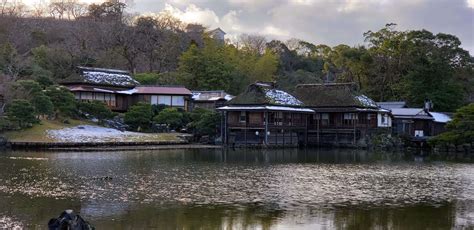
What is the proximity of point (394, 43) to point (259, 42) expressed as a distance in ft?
125

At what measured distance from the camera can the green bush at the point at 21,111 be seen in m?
44.1

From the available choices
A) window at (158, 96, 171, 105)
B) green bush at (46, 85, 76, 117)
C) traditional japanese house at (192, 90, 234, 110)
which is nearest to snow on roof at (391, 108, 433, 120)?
traditional japanese house at (192, 90, 234, 110)

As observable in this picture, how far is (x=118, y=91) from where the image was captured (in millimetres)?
62031

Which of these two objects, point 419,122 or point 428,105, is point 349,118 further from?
point 428,105

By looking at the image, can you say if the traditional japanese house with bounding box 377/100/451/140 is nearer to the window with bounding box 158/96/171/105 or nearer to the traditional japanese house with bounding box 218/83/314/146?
the traditional japanese house with bounding box 218/83/314/146

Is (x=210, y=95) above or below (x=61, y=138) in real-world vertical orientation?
above

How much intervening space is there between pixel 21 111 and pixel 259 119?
2283cm

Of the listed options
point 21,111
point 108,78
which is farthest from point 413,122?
point 21,111

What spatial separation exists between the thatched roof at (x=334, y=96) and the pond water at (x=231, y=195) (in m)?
25.5

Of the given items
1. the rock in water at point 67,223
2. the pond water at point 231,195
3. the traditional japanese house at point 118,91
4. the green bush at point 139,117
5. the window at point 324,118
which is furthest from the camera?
the traditional japanese house at point 118,91

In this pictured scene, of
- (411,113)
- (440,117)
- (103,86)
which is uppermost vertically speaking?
(103,86)

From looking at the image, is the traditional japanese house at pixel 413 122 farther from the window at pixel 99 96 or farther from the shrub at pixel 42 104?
the shrub at pixel 42 104

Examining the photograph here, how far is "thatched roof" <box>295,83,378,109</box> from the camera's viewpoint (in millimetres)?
59203

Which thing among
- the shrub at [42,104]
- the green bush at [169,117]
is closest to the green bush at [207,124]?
the green bush at [169,117]
